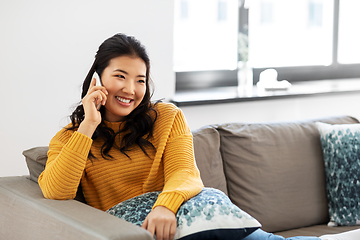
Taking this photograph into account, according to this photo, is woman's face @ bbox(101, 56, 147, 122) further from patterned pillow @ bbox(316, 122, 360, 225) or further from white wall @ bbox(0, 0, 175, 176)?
patterned pillow @ bbox(316, 122, 360, 225)

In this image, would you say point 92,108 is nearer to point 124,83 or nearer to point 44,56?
point 124,83

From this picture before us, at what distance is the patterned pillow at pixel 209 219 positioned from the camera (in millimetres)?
1282

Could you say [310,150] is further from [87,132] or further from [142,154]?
[87,132]

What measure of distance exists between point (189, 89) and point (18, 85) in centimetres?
120

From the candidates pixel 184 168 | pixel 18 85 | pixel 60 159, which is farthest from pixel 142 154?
pixel 18 85

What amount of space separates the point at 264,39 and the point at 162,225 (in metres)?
2.22

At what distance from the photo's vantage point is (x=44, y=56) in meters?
2.07

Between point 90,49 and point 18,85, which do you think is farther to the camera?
point 90,49

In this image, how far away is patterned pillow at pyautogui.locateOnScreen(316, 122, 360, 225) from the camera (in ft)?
6.69

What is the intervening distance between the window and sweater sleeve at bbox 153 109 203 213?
1.28m

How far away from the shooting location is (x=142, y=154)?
163 centimetres

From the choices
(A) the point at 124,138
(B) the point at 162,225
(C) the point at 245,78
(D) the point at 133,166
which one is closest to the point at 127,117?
(A) the point at 124,138

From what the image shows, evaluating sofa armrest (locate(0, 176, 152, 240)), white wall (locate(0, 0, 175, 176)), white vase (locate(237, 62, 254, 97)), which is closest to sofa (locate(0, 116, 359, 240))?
sofa armrest (locate(0, 176, 152, 240))

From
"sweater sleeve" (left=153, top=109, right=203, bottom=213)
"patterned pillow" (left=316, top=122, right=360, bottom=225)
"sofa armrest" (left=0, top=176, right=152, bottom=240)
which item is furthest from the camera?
"patterned pillow" (left=316, top=122, right=360, bottom=225)
